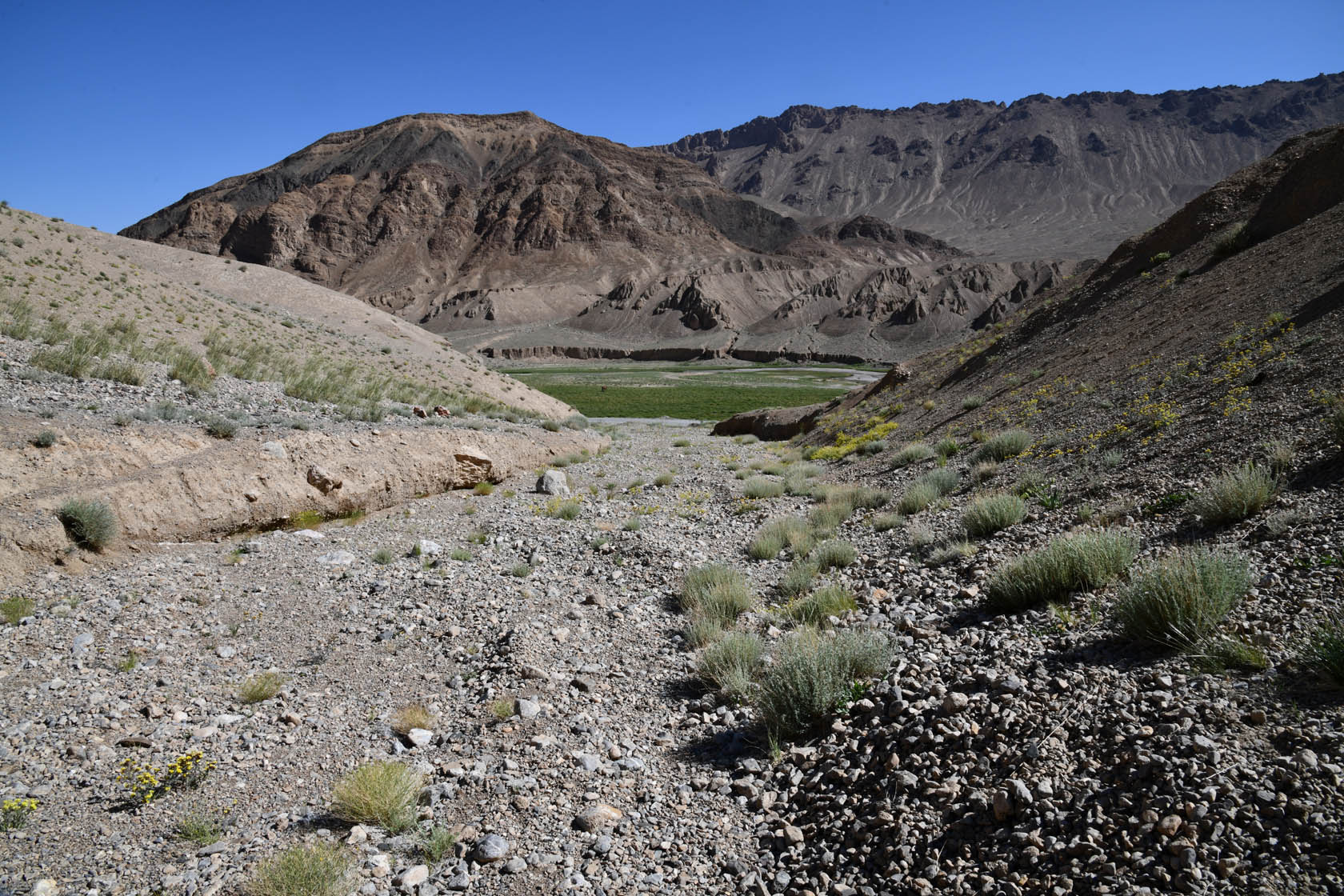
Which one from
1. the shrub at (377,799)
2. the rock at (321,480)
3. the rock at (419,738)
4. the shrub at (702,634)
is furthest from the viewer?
the rock at (321,480)

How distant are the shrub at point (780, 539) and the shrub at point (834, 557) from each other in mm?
522

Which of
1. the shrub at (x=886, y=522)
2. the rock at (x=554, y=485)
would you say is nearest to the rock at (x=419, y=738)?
the shrub at (x=886, y=522)

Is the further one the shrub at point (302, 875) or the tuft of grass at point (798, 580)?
the tuft of grass at point (798, 580)

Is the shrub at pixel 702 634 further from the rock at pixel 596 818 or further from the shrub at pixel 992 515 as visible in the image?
the shrub at pixel 992 515

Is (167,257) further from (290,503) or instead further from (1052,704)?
(1052,704)

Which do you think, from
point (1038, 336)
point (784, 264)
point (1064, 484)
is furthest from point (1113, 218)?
point (1064, 484)

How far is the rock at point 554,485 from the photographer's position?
14211 millimetres

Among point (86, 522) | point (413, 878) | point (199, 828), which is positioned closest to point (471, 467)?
point (86, 522)

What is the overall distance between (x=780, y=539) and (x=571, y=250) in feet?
456

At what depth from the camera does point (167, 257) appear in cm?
3103

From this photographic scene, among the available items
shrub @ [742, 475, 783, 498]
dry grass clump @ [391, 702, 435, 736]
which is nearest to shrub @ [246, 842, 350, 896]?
dry grass clump @ [391, 702, 435, 736]

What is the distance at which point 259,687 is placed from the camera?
5.82 meters

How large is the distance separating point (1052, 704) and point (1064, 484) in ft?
18.5

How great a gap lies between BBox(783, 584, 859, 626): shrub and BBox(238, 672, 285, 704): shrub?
4601 millimetres
